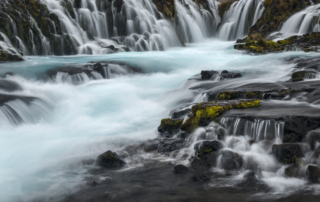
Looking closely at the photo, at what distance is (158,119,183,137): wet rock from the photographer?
8930 mm

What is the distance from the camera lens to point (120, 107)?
1254 cm

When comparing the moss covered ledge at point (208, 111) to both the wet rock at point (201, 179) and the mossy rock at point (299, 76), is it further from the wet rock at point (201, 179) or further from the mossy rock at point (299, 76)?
the mossy rock at point (299, 76)

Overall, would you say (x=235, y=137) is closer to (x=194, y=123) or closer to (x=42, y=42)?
(x=194, y=123)

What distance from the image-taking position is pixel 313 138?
6.44 meters

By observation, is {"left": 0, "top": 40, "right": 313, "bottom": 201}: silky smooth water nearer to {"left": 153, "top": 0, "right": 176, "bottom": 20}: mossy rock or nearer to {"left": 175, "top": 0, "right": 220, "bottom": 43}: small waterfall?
{"left": 153, "top": 0, "right": 176, "bottom": 20}: mossy rock

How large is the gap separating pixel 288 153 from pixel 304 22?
63.1 feet

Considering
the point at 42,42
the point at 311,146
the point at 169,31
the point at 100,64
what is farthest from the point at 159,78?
the point at 169,31

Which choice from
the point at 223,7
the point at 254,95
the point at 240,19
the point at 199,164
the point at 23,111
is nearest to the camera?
the point at 199,164

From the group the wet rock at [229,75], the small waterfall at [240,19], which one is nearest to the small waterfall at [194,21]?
the small waterfall at [240,19]

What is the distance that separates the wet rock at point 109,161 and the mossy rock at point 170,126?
208 cm

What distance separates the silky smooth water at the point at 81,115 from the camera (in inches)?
276

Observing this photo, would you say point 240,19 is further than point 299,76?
Yes

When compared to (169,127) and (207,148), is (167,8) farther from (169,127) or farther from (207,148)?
(207,148)

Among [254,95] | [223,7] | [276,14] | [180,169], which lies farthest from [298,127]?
[223,7]
